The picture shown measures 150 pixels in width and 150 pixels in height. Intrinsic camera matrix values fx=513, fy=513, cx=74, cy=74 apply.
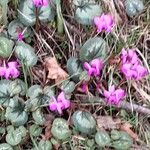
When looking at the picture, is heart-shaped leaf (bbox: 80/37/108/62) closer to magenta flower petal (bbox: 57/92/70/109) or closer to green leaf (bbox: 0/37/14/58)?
magenta flower petal (bbox: 57/92/70/109)

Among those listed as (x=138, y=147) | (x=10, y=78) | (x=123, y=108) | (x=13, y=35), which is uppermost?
(x=13, y=35)

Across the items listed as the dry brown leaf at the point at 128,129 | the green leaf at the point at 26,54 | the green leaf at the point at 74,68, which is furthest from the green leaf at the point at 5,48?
the dry brown leaf at the point at 128,129

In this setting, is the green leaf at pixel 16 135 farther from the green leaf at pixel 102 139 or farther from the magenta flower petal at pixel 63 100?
the green leaf at pixel 102 139

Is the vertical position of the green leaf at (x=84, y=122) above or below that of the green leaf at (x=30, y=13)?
below

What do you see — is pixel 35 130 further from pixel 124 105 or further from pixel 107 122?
pixel 124 105

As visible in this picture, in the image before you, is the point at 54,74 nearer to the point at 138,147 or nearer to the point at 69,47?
the point at 69,47

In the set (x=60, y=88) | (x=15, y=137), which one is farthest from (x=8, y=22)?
(x=15, y=137)
